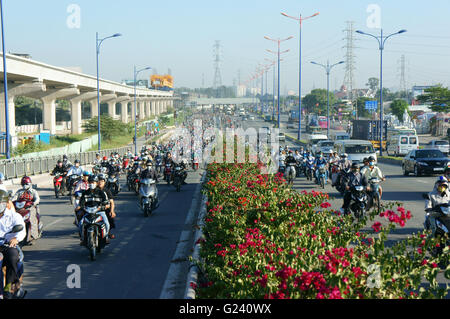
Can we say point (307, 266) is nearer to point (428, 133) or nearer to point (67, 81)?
point (67, 81)

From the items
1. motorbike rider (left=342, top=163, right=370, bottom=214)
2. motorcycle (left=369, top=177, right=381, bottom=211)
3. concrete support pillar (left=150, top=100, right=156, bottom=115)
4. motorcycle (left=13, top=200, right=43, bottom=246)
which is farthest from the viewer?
concrete support pillar (left=150, top=100, right=156, bottom=115)

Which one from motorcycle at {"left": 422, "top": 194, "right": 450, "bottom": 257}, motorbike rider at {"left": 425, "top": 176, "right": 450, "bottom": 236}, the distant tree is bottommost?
motorcycle at {"left": 422, "top": 194, "right": 450, "bottom": 257}

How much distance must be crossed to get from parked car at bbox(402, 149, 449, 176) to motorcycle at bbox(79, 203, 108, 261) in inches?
866

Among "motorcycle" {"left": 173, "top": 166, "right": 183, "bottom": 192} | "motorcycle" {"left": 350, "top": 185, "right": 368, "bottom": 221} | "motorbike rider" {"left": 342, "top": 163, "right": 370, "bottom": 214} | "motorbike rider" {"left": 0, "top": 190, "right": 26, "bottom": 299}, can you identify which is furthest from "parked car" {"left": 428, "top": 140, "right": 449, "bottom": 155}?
"motorbike rider" {"left": 0, "top": 190, "right": 26, "bottom": 299}

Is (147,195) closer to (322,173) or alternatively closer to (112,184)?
(112,184)

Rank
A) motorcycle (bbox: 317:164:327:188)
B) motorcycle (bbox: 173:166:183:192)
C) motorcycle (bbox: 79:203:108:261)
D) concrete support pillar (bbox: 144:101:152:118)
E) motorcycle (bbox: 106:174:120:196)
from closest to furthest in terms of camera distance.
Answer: motorcycle (bbox: 79:203:108:261)
motorcycle (bbox: 106:174:120:196)
motorcycle (bbox: 317:164:327:188)
motorcycle (bbox: 173:166:183:192)
concrete support pillar (bbox: 144:101:152:118)

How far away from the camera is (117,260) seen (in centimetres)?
1177

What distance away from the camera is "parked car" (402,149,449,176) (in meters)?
30.3

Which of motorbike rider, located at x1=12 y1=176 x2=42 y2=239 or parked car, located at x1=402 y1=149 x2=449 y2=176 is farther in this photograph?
parked car, located at x1=402 y1=149 x2=449 y2=176

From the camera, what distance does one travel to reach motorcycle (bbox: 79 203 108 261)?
1159 centimetres

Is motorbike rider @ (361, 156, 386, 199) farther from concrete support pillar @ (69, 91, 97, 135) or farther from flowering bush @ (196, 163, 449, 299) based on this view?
concrete support pillar @ (69, 91, 97, 135)

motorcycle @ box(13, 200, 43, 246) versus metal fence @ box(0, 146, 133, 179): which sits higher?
motorcycle @ box(13, 200, 43, 246)

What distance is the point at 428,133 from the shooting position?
302 feet

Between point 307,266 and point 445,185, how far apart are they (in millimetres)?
6072
